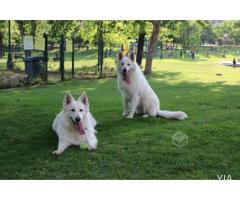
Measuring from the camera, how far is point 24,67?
5551 millimetres

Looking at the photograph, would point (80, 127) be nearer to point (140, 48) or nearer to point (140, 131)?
point (140, 131)

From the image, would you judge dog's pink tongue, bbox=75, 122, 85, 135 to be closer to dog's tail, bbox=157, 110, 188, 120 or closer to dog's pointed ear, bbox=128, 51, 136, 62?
dog's pointed ear, bbox=128, 51, 136, 62

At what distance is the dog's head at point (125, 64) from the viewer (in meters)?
5.41

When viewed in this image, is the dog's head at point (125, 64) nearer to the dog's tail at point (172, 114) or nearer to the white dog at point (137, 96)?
the white dog at point (137, 96)

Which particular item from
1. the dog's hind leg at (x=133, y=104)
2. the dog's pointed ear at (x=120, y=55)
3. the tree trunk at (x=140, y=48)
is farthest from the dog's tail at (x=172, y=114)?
the dog's pointed ear at (x=120, y=55)

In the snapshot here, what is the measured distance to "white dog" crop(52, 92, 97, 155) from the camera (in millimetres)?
4598

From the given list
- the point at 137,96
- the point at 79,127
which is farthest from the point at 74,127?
the point at 137,96

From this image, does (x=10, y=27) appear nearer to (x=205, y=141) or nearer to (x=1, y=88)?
(x=1, y=88)

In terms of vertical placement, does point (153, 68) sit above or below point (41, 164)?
above

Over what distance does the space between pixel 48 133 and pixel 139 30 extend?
148 cm

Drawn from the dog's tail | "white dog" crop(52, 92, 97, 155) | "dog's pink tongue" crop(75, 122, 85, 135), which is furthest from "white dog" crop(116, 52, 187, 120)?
"dog's pink tongue" crop(75, 122, 85, 135)

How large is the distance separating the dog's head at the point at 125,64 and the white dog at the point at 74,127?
0.83m
